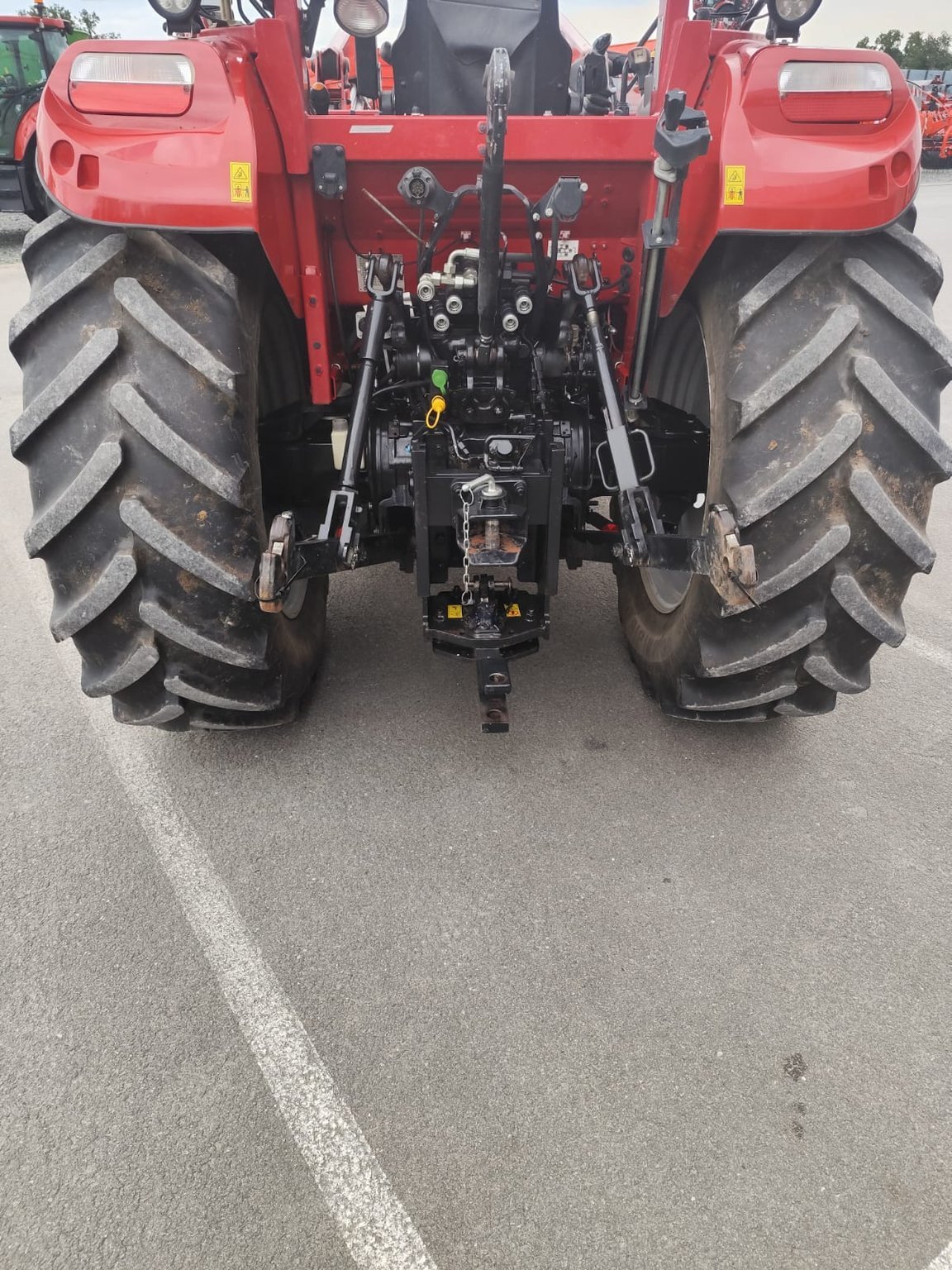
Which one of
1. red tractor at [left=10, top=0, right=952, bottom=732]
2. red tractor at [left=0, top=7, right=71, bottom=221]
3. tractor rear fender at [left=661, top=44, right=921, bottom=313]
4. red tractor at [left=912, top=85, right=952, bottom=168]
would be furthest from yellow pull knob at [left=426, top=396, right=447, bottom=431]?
red tractor at [left=912, top=85, right=952, bottom=168]

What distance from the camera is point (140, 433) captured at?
6.86ft

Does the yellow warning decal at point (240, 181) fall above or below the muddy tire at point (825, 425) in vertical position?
above

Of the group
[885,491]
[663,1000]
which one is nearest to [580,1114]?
[663,1000]

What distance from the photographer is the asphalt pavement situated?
163 cm

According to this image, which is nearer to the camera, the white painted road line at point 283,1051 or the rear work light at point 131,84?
the white painted road line at point 283,1051

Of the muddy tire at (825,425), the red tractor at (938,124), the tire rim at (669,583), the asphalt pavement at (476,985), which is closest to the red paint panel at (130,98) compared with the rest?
the muddy tire at (825,425)

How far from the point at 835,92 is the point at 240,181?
4.69ft

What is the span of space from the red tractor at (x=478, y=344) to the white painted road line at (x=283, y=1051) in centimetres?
38

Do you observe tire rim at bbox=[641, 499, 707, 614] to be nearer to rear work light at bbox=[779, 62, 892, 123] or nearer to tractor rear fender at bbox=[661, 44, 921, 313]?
tractor rear fender at bbox=[661, 44, 921, 313]

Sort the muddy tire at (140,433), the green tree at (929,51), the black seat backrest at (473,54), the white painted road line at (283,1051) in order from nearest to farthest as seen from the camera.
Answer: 1. the white painted road line at (283,1051)
2. the muddy tire at (140,433)
3. the black seat backrest at (473,54)
4. the green tree at (929,51)

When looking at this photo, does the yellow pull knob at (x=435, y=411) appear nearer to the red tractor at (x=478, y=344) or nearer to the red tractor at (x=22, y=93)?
the red tractor at (x=478, y=344)

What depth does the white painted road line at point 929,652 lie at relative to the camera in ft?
11.2

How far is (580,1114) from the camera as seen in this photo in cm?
179

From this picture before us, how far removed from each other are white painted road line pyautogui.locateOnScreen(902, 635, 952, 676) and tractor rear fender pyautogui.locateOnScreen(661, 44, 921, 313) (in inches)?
76.0
